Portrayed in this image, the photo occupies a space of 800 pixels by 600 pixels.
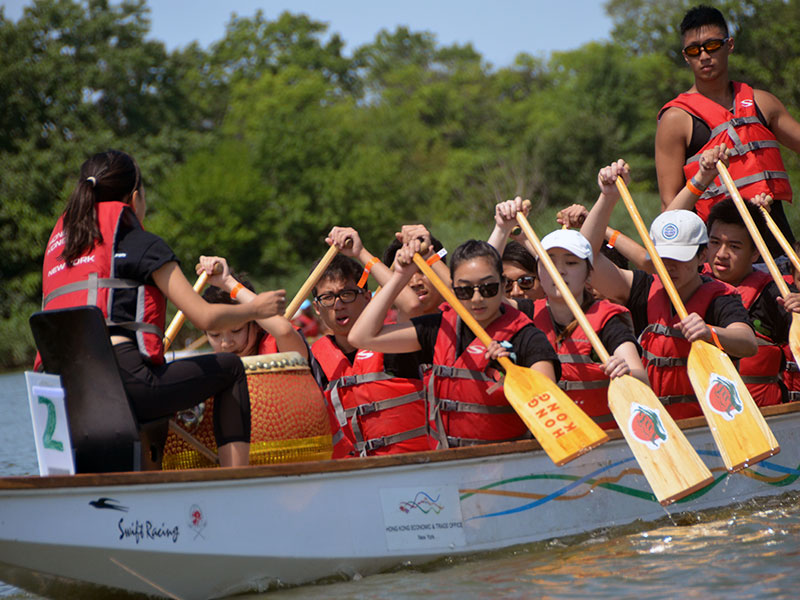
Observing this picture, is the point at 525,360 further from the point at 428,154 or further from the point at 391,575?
the point at 428,154

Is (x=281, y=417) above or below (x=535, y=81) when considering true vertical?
below

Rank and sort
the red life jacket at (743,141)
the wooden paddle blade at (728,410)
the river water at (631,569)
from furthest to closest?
1. the red life jacket at (743,141)
2. the wooden paddle blade at (728,410)
3. the river water at (631,569)

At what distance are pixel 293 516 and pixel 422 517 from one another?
0.56 metres

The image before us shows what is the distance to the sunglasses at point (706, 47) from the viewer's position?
232 inches

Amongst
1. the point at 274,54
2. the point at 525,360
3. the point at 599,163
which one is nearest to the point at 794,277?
the point at 525,360

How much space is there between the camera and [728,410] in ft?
16.4

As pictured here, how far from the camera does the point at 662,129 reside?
19.9 ft

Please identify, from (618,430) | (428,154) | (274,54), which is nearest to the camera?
(618,430)

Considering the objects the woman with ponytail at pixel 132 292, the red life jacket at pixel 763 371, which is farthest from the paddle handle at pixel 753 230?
the woman with ponytail at pixel 132 292

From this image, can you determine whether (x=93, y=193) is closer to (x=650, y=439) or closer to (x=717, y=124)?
(x=650, y=439)

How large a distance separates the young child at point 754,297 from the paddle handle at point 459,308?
184cm

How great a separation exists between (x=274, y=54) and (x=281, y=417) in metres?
49.1

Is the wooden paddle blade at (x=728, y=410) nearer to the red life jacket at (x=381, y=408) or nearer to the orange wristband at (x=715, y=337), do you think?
the orange wristband at (x=715, y=337)

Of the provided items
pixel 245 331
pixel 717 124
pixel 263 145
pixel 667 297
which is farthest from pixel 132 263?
pixel 263 145
